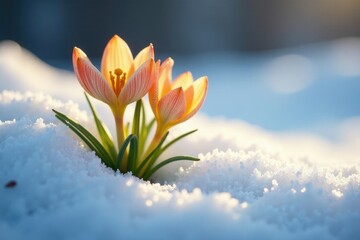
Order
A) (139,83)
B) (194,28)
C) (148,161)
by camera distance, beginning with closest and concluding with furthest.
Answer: (139,83) < (148,161) < (194,28)

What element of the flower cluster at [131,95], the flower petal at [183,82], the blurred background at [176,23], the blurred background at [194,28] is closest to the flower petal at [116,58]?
the flower cluster at [131,95]

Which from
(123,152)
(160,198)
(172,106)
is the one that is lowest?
(160,198)

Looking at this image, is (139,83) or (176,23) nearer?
(139,83)

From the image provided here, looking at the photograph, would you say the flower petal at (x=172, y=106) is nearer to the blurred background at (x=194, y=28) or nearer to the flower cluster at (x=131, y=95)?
the flower cluster at (x=131, y=95)

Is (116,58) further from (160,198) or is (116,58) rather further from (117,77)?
(160,198)

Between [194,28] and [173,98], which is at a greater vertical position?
[194,28]

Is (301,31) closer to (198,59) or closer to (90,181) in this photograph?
(198,59)

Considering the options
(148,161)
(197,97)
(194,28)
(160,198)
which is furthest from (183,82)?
(194,28)

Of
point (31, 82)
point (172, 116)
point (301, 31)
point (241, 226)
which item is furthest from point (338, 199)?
point (301, 31)

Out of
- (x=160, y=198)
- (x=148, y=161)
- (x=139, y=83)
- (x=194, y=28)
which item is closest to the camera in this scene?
(x=160, y=198)
